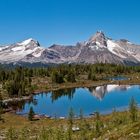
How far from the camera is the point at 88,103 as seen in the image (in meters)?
192

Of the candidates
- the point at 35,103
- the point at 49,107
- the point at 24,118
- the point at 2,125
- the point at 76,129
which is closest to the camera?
the point at 76,129

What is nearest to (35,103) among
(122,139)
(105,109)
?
(105,109)

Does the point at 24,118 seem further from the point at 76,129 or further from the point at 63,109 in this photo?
the point at 76,129

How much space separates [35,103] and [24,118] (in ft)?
184

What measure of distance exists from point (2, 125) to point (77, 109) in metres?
48.5

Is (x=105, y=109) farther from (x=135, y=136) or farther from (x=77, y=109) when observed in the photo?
(x=135, y=136)

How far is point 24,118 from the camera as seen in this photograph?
143 m

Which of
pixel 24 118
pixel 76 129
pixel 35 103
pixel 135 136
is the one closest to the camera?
pixel 135 136

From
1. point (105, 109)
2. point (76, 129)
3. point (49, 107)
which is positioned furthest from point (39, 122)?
point (49, 107)

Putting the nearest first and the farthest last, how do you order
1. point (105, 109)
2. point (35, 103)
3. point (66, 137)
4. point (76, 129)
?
point (66, 137) < point (76, 129) < point (105, 109) < point (35, 103)

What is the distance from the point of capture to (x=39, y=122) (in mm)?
127750

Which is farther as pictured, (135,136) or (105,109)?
(105,109)

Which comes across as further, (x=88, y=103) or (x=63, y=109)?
(x=88, y=103)

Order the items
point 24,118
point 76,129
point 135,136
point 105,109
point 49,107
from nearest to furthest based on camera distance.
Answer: point 135,136
point 76,129
point 24,118
point 105,109
point 49,107
